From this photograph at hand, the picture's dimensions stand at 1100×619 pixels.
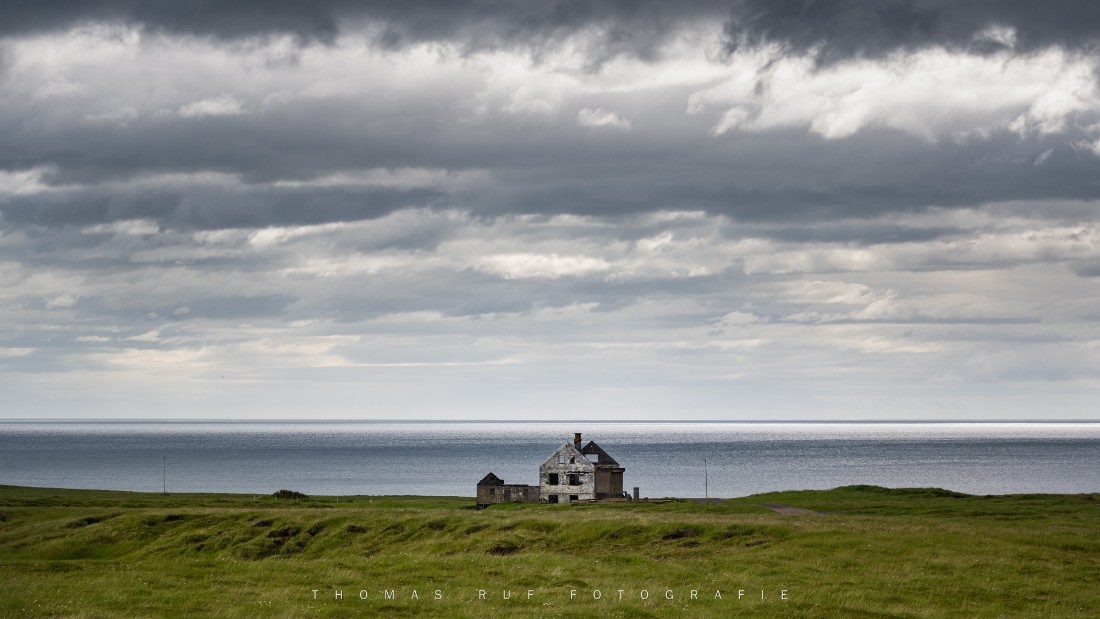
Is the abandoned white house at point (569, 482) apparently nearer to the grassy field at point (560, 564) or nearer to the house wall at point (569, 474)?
the house wall at point (569, 474)

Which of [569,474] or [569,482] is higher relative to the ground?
[569,474]

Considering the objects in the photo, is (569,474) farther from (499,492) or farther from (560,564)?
(560,564)

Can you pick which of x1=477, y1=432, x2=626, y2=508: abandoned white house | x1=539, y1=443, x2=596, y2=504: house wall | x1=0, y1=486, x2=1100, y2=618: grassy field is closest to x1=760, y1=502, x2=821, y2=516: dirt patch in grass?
x1=0, y1=486, x2=1100, y2=618: grassy field

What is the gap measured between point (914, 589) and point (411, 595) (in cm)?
1912

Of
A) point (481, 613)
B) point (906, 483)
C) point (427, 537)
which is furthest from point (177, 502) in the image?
point (906, 483)

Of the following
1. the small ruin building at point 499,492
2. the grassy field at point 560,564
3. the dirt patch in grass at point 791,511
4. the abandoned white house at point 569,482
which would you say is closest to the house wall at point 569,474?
the abandoned white house at point 569,482

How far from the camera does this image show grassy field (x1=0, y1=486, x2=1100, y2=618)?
3509 centimetres

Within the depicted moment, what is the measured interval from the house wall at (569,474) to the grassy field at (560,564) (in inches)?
885

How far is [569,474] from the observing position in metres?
97.6

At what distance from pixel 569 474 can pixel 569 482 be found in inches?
29.4

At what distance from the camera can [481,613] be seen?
3381 centimetres

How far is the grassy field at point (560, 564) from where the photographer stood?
3509 centimetres

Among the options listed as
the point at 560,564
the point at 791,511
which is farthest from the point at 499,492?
the point at 560,564

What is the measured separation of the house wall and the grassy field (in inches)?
885
